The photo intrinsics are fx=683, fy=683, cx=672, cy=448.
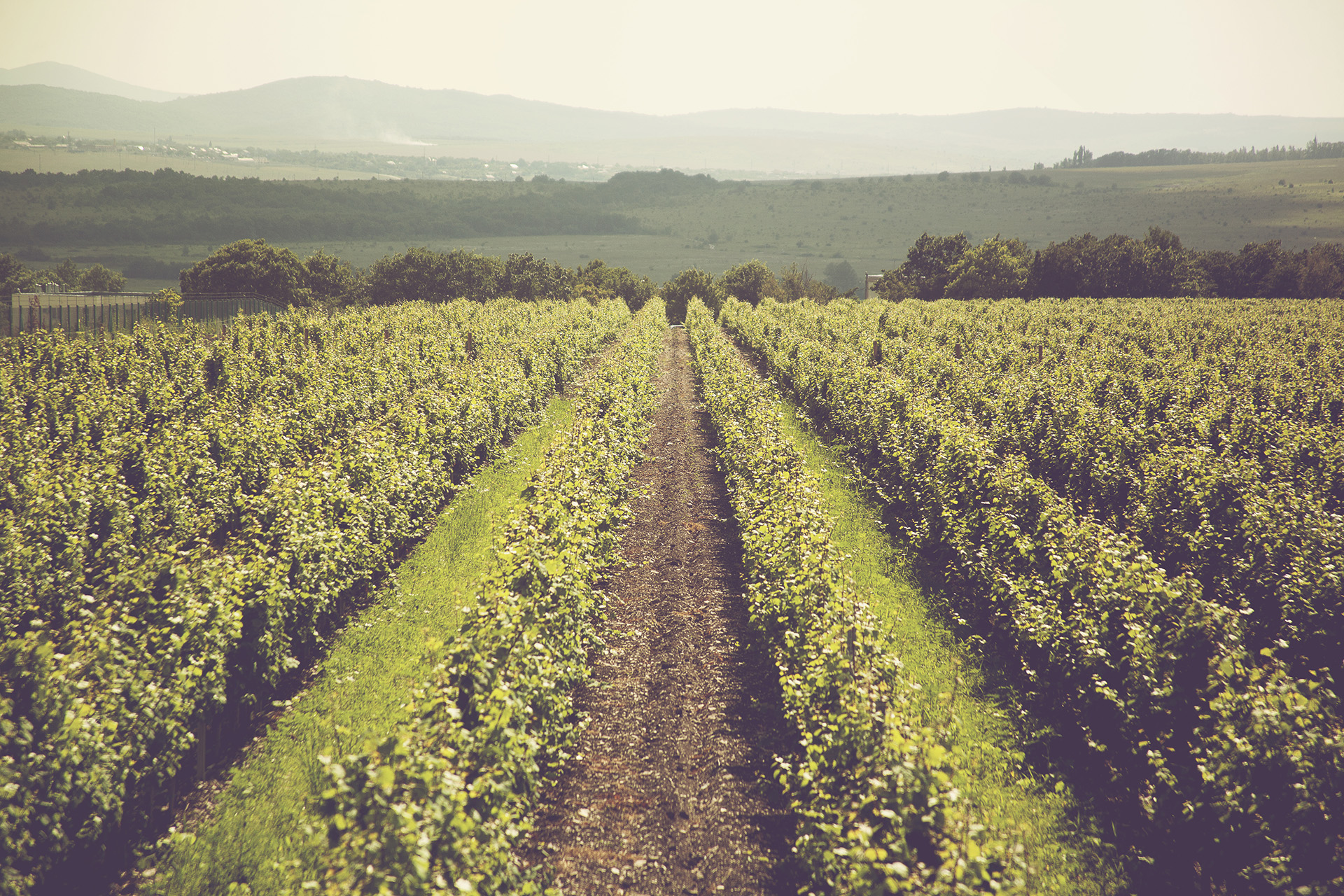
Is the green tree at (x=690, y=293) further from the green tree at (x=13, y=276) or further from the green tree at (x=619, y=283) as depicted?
the green tree at (x=13, y=276)

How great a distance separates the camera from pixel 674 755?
7484 mm

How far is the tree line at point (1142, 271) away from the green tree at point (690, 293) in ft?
99.7

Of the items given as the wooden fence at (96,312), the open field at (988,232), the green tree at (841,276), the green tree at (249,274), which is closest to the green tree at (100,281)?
the open field at (988,232)

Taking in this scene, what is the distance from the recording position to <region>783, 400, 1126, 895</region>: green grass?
19.7ft

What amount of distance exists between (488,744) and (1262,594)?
31.0ft

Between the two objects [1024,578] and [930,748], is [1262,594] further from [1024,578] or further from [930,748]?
[930,748]

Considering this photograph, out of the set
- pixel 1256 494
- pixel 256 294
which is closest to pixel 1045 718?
pixel 1256 494

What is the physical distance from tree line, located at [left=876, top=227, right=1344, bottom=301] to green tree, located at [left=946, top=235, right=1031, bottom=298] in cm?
8

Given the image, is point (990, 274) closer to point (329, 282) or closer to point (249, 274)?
point (329, 282)

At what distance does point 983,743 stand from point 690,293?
3620 inches

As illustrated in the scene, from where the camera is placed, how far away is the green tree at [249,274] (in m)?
69.9

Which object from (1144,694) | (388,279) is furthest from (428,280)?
(1144,694)

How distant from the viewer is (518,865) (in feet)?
19.4

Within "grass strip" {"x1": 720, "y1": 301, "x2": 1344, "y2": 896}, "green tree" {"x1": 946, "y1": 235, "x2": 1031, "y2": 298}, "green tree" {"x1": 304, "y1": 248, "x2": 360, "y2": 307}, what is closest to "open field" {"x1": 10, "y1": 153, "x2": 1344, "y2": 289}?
"green tree" {"x1": 304, "y1": 248, "x2": 360, "y2": 307}
